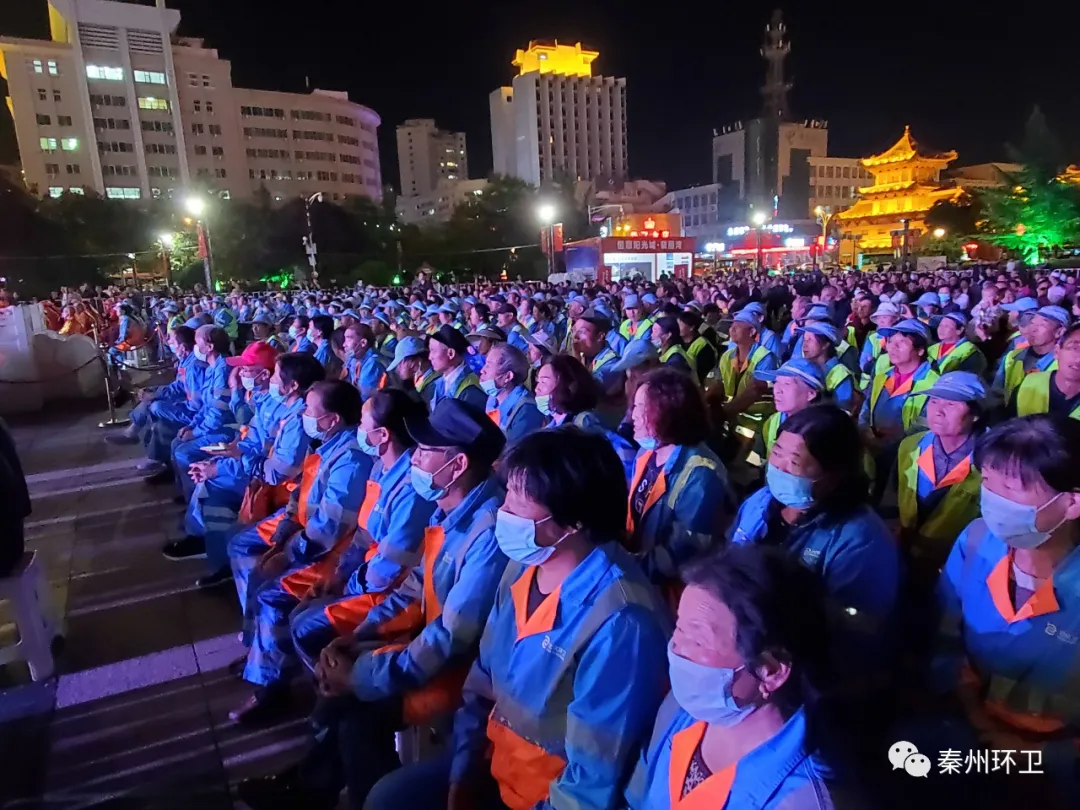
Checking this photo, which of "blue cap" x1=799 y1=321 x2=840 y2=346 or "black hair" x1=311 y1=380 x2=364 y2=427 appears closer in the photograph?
"black hair" x1=311 y1=380 x2=364 y2=427

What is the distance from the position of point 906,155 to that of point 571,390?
56.9m

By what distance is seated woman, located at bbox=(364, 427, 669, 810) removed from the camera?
1.82 metres

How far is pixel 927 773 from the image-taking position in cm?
206

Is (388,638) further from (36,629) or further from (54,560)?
(54,560)

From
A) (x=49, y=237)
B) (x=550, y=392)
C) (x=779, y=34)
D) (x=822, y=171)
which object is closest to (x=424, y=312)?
(x=550, y=392)

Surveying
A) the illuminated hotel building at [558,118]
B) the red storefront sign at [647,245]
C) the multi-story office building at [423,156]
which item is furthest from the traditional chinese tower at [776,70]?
the red storefront sign at [647,245]

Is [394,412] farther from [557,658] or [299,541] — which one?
[557,658]

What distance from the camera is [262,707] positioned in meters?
3.42

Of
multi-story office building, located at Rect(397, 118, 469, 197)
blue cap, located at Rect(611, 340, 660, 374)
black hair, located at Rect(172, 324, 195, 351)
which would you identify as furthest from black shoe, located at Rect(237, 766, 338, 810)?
multi-story office building, located at Rect(397, 118, 469, 197)

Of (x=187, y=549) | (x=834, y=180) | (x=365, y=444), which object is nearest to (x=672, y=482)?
(x=365, y=444)

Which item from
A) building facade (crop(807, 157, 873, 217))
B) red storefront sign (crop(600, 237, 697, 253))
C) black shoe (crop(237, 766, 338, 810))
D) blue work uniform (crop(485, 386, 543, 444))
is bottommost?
black shoe (crop(237, 766, 338, 810))

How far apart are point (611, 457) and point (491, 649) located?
26.8 inches

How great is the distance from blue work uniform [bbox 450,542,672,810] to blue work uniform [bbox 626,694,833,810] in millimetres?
151

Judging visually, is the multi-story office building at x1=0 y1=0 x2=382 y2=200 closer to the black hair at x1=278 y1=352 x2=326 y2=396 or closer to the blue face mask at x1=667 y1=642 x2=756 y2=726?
the black hair at x1=278 y1=352 x2=326 y2=396
